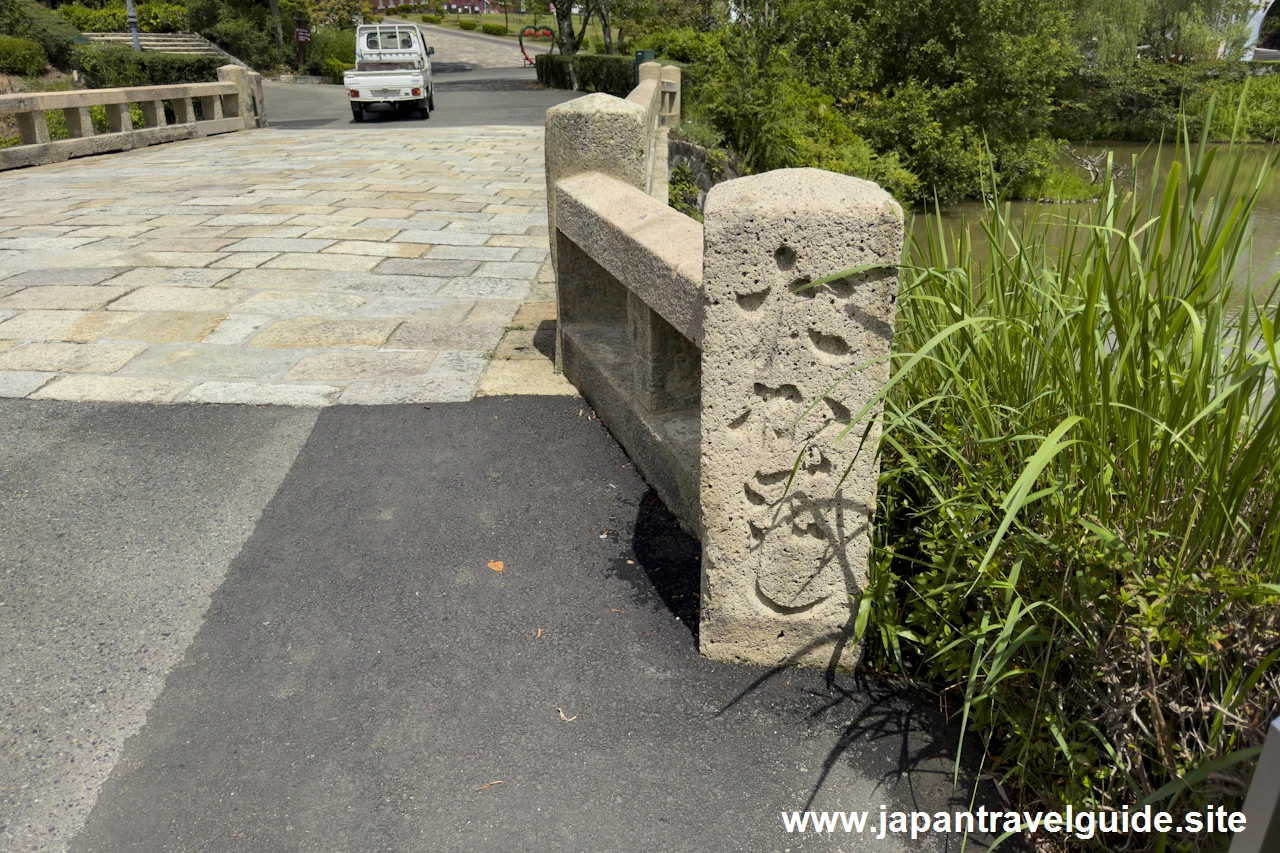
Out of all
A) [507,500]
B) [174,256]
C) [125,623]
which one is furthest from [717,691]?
[174,256]

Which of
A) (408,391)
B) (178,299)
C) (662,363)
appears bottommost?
(408,391)

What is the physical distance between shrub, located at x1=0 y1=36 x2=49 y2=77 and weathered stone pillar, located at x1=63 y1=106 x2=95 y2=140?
72.1ft

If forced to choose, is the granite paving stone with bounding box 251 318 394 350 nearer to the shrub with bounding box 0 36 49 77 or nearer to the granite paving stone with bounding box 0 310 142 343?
the granite paving stone with bounding box 0 310 142 343

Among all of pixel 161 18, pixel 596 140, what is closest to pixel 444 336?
pixel 596 140

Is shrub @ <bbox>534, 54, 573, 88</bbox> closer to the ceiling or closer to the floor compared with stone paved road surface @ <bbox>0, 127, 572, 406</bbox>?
closer to the ceiling

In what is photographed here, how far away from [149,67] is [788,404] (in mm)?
32258

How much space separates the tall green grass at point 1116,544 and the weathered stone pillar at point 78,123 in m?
14.8

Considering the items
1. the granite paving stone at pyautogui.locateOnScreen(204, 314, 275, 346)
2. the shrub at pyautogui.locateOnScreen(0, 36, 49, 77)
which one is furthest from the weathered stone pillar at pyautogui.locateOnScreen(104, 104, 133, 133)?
the shrub at pyautogui.locateOnScreen(0, 36, 49, 77)

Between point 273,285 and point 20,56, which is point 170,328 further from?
point 20,56

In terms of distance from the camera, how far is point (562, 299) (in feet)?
15.5

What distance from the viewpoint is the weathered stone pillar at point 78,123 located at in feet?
44.9

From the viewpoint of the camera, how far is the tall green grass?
1.95m

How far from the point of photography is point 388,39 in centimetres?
2153

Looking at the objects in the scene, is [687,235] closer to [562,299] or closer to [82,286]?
[562,299]
